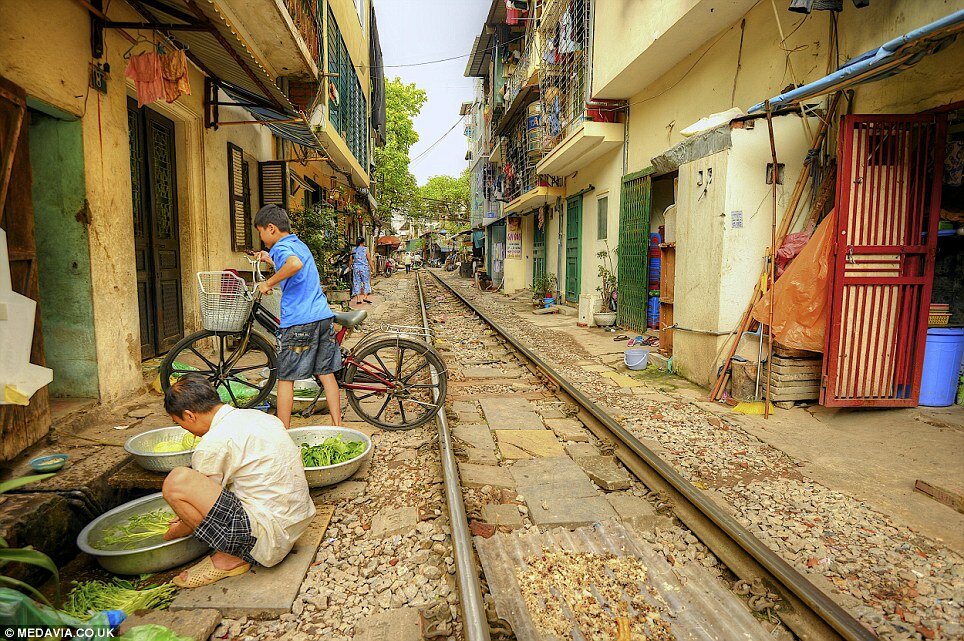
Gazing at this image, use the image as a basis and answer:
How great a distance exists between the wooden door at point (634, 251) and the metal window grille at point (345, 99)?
6695 millimetres

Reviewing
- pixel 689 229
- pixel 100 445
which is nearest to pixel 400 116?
pixel 689 229

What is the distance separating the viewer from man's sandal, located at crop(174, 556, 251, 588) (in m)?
2.59

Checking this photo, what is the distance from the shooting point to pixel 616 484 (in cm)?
378

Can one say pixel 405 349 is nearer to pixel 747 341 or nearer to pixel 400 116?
pixel 747 341

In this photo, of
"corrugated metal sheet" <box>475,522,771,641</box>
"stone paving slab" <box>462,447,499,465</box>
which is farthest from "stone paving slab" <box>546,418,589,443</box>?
"corrugated metal sheet" <box>475,522,771,641</box>

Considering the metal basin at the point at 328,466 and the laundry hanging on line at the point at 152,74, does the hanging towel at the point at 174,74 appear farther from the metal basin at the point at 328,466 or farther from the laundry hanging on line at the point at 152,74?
the metal basin at the point at 328,466

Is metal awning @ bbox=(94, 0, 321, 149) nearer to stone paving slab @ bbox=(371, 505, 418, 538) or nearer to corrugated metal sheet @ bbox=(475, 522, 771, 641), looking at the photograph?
stone paving slab @ bbox=(371, 505, 418, 538)

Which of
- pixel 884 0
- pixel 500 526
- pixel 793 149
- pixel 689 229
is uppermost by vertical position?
pixel 884 0

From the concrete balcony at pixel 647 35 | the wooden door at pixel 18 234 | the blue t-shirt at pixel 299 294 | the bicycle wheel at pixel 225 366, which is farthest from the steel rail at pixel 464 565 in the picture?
the concrete balcony at pixel 647 35

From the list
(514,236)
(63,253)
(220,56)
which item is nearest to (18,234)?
(63,253)

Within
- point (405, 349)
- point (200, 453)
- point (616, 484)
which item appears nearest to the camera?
point (200, 453)

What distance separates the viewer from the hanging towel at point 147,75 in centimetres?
481

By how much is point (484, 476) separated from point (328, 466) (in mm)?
1170

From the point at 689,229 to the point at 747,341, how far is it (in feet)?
5.40
